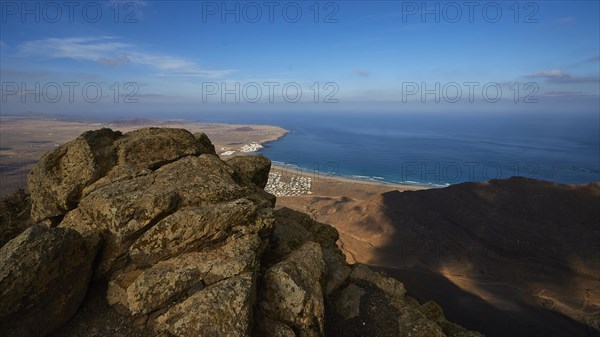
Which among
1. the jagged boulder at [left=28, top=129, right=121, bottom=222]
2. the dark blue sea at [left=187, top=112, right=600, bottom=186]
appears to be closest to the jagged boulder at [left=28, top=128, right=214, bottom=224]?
the jagged boulder at [left=28, top=129, right=121, bottom=222]

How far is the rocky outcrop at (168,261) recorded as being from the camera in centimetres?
830

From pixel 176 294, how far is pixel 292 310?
10.9ft

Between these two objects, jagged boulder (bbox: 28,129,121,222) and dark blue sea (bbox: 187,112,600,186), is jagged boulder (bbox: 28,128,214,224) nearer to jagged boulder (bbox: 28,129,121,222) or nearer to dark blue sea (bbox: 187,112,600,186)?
jagged boulder (bbox: 28,129,121,222)

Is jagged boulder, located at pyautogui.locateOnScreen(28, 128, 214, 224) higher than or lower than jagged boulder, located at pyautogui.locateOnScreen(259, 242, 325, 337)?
higher

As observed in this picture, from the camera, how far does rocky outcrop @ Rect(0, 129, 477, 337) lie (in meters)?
8.30

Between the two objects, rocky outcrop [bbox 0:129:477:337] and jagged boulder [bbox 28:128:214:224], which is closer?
rocky outcrop [bbox 0:129:477:337]

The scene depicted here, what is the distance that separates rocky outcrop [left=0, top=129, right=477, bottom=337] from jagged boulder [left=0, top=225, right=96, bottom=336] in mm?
26

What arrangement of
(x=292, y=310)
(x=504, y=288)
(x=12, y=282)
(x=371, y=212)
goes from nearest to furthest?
1. (x=12, y=282)
2. (x=292, y=310)
3. (x=504, y=288)
4. (x=371, y=212)

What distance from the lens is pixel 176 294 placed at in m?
8.96

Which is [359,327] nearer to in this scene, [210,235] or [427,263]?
[210,235]

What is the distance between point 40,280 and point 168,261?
3040mm

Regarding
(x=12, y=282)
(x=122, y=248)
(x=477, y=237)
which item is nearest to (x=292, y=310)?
(x=122, y=248)

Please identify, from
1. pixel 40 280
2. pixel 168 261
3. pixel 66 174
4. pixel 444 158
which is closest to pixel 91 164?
pixel 66 174

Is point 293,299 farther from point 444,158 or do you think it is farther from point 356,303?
point 444,158
